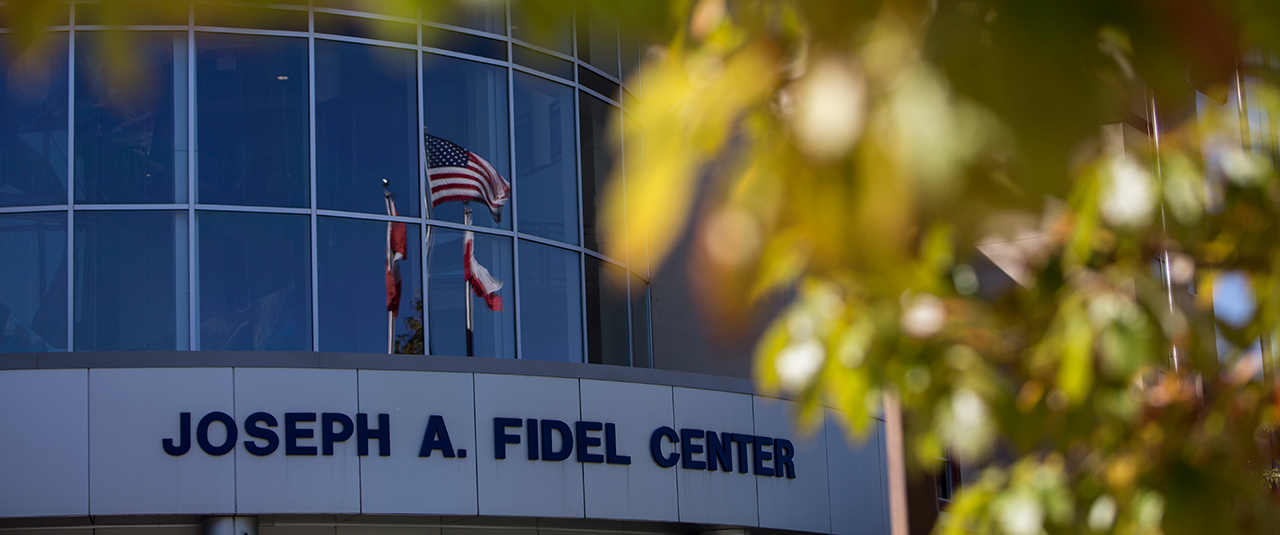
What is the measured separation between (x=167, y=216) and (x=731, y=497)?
22.7 feet

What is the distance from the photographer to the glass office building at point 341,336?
13.2m

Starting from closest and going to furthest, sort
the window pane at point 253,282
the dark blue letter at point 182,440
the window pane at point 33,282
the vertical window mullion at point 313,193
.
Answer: the dark blue letter at point 182,440 → the window pane at point 33,282 → the window pane at point 253,282 → the vertical window mullion at point 313,193

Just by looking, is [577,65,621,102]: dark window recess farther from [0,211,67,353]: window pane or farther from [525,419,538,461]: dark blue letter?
[0,211,67,353]: window pane

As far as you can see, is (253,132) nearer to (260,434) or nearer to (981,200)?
(260,434)

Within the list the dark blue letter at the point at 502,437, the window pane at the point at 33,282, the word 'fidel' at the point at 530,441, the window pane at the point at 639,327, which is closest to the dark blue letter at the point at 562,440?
the word 'fidel' at the point at 530,441

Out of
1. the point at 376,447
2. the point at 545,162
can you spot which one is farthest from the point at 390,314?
the point at 545,162

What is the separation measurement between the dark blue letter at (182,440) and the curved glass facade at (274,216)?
1625mm

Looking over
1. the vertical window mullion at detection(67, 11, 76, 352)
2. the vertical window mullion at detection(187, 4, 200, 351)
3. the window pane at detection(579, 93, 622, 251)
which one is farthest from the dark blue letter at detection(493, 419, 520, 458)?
the vertical window mullion at detection(67, 11, 76, 352)

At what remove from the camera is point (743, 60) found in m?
1.21

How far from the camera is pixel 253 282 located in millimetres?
14922

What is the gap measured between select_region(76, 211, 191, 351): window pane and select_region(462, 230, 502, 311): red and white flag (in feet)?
10.1

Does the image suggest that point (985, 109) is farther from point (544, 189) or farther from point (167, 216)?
point (544, 189)

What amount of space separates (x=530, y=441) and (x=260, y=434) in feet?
9.03

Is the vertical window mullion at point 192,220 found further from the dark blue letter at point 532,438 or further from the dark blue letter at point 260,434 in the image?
the dark blue letter at point 532,438
